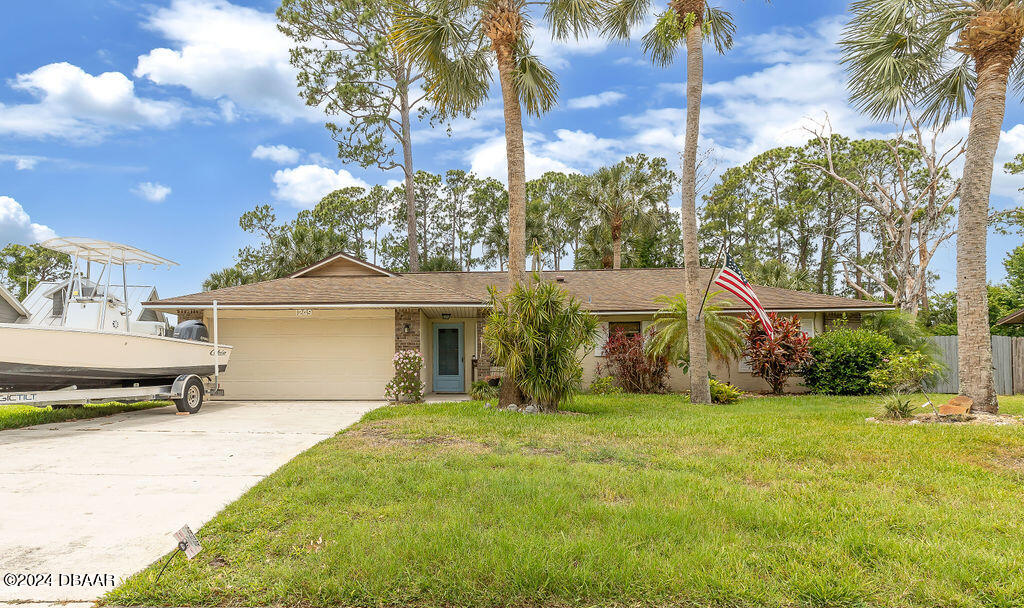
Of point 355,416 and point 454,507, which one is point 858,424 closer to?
point 454,507

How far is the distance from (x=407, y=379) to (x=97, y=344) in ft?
19.3

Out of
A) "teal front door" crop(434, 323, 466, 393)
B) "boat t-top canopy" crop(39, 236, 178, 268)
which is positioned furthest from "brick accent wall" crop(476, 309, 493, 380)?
"boat t-top canopy" crop(39, 236, 178, 268)

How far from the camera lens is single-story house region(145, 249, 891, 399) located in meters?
13.9

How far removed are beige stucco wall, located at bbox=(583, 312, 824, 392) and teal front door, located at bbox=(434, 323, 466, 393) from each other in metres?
3.76

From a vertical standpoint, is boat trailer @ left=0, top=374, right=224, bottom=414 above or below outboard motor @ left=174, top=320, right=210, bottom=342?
below

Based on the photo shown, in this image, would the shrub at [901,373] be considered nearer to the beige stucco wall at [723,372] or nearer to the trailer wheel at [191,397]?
the beige stucco wall at [723,372]

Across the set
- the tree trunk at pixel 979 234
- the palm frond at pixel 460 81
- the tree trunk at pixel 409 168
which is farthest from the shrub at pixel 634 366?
the tree trunk at pixel 409 168

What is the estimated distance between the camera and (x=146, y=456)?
680 centimetres

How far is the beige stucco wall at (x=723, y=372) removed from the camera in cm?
1537

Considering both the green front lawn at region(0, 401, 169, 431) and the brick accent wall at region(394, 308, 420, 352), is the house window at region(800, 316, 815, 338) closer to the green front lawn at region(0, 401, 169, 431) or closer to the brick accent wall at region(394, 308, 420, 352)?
the brick accent wall at region(394, 308, 420, 352)

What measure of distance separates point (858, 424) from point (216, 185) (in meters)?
15.5

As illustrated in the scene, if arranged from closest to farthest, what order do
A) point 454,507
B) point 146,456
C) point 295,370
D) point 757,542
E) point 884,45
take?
point 757,542
point 454,507
point 146,456
point 884,45
point 295,370

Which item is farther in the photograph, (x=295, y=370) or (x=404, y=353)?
(x=295, y=370)

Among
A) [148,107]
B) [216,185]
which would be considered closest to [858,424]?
[216,185]
